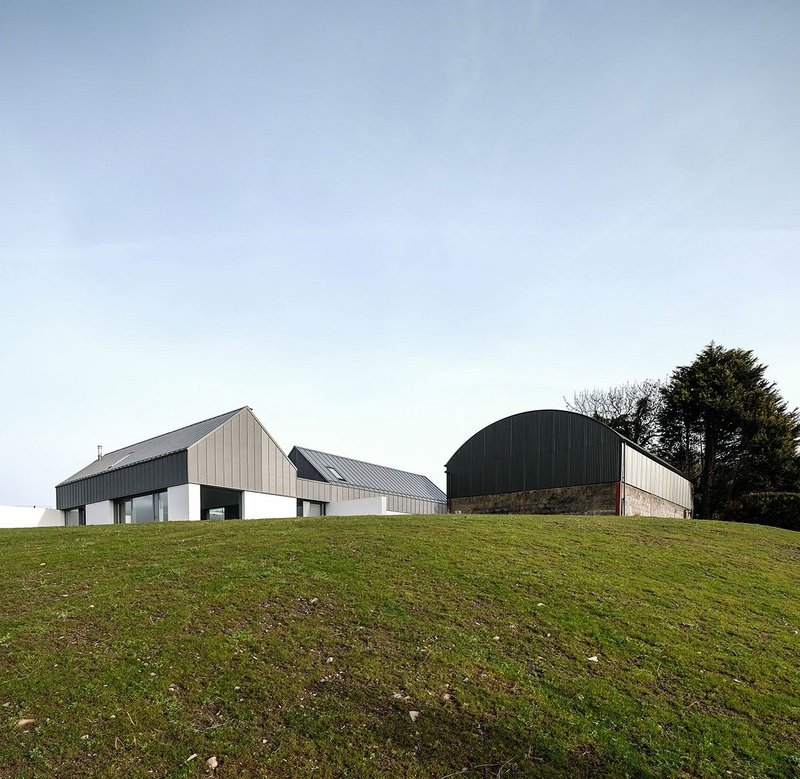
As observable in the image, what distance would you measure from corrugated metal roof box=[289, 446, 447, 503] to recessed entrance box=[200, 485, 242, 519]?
860 centimetres

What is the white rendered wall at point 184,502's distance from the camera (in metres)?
29.1

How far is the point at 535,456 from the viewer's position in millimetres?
32469

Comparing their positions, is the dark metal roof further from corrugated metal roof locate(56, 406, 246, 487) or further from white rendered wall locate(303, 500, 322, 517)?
corrugated metal roof locate(56, 406, 246, 487)

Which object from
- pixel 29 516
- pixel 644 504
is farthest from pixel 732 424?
pixel 29 516

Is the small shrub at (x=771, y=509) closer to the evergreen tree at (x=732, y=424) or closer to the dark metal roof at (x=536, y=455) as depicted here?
the evergreen tree at (x=732, y=424)

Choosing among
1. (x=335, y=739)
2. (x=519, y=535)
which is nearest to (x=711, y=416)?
(x=519, y=535)

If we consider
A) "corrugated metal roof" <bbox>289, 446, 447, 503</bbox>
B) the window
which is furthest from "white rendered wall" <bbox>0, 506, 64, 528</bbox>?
"corrugated metal roof" <bbox>289, 446, 447, 503</bbox>

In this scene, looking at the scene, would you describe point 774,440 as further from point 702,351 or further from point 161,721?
point 161,721

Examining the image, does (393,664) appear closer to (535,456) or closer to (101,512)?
(535,456)

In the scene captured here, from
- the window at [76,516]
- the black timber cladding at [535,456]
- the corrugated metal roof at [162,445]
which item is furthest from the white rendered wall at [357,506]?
the window at [76,516]

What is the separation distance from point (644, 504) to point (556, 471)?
4889mm

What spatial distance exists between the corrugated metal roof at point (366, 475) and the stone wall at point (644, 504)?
56.7ft

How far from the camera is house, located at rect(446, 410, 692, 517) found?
29.6 m

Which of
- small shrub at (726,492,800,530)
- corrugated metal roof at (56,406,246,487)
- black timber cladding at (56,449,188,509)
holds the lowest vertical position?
small shrub at (726,492,800,530)
